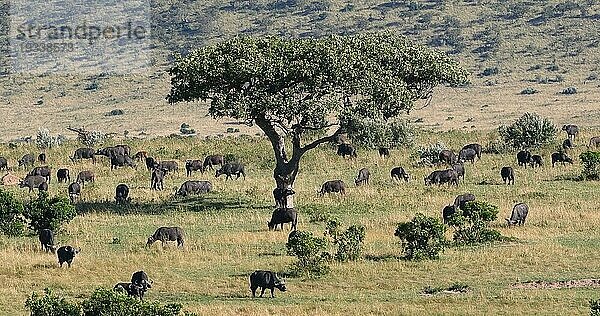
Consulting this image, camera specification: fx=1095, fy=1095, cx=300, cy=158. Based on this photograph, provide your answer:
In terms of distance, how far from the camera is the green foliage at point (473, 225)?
30.3m

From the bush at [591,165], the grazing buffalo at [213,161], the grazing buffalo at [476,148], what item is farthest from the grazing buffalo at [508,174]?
the grazing buffalo at [213,161]

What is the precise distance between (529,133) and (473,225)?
859 inches

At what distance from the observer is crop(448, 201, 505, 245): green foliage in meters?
30.3

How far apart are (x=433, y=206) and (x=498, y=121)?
162 feet

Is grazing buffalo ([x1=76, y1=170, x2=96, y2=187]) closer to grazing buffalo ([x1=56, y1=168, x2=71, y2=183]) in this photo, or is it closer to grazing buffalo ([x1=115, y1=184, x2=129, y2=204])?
grazing buffalo ([x1=56, y1=168, x2=71, y2=183])

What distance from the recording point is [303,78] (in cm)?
3769

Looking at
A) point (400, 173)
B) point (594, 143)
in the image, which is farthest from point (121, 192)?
point (594, 143)

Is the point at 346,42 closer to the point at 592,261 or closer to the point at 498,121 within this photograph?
the point at 592,261

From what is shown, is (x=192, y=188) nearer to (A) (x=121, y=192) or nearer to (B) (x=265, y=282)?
(A) (x=121, y=192)

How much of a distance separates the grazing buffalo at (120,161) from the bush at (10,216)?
16.0 metres

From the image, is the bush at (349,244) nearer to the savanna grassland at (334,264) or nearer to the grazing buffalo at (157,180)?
the savanna grassland at (334,264)

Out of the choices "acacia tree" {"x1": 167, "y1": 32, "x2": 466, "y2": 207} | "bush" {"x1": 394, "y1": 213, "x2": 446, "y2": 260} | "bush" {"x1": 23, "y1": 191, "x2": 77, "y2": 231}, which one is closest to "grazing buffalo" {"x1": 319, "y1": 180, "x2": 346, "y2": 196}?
"acacia tree" {"x1": 167, "y1": 32, "x2": 466, "y2": 207}

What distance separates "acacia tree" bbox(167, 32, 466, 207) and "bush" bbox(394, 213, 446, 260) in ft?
31.3

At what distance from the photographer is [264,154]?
170 ft
